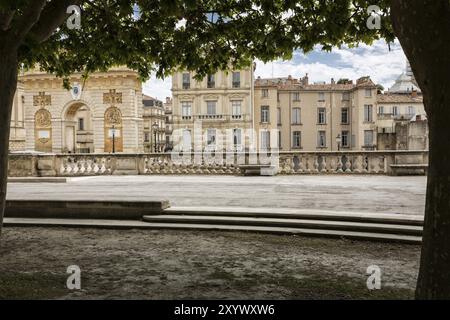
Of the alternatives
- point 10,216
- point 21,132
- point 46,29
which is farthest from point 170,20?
point 21,132

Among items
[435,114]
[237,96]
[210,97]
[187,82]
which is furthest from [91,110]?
[435,114]

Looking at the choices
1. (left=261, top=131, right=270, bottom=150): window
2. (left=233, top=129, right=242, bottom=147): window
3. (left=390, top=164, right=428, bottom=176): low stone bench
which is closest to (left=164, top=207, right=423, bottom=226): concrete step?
(left=390, top=164, right=428, bottom=176): low stone bench

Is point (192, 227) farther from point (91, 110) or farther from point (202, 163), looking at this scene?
point (91, 110)

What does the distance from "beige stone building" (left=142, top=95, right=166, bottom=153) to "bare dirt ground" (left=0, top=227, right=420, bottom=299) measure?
91.9 m

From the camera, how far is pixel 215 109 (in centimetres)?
6394

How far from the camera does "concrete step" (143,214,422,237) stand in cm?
782

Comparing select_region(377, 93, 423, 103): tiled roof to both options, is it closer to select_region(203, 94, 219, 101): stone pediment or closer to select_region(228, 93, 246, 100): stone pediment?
select_region(228, 93, 246, 100): stone pediment

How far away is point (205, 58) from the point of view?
9562 mm

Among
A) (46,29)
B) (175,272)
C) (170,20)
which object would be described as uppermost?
(170,20)

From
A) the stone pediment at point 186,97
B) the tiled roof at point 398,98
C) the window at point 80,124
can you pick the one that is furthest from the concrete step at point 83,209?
the window at point 80,124

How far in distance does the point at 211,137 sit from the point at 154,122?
4859cm

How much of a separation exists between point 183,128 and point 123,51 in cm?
5490

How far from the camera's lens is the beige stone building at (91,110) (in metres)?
44.7
